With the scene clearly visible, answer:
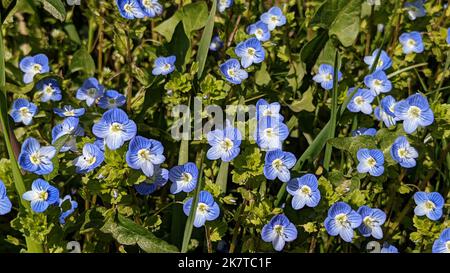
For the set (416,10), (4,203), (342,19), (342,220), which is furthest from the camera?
(416,10)

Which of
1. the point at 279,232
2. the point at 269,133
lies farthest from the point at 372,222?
the point at 269,133

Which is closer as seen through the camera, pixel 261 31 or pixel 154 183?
pixel 154 183

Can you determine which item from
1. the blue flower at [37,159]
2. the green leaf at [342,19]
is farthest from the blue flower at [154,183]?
the green leaf at [342,19]

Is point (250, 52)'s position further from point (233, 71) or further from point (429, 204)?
point (429, 204)

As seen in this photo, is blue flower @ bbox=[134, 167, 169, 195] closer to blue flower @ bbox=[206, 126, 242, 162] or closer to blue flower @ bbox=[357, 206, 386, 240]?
blue flower @ bbox=[206, 126, 242, 162]

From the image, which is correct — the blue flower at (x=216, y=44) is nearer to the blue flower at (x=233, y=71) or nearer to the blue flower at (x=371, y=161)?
the blue flower at (x=233, y=71)

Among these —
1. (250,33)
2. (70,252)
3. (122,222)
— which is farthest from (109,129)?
(250,33)
